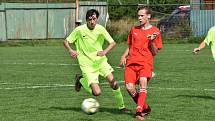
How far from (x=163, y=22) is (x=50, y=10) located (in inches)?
305

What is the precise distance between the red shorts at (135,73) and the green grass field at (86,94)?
66 cm

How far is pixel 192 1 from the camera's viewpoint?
43875 mm

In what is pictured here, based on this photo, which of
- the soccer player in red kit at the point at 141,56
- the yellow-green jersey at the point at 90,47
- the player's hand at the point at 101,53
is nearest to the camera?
the soccer player in red kit at the point at 141,56

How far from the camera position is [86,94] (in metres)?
14.6

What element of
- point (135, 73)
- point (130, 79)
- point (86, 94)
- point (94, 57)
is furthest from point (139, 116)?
point (86, 94)

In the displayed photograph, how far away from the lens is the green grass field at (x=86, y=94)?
36.5ft

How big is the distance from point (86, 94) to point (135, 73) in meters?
3.72

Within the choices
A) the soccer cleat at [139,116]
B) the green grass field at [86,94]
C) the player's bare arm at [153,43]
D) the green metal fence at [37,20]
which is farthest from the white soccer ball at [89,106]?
the green metal fence at [37,20]

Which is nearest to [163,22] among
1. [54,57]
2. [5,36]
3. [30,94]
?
[5,36]

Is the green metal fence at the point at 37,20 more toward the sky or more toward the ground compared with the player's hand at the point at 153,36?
more toward the ground

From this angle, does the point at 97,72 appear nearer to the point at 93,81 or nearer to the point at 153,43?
the point at 93,81

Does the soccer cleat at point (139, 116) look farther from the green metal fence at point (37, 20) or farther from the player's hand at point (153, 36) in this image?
the green metal fence at point (37, 20)

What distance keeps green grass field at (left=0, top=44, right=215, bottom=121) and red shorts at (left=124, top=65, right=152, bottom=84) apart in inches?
26.0

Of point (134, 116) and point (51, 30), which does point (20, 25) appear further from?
point (134, 116)
